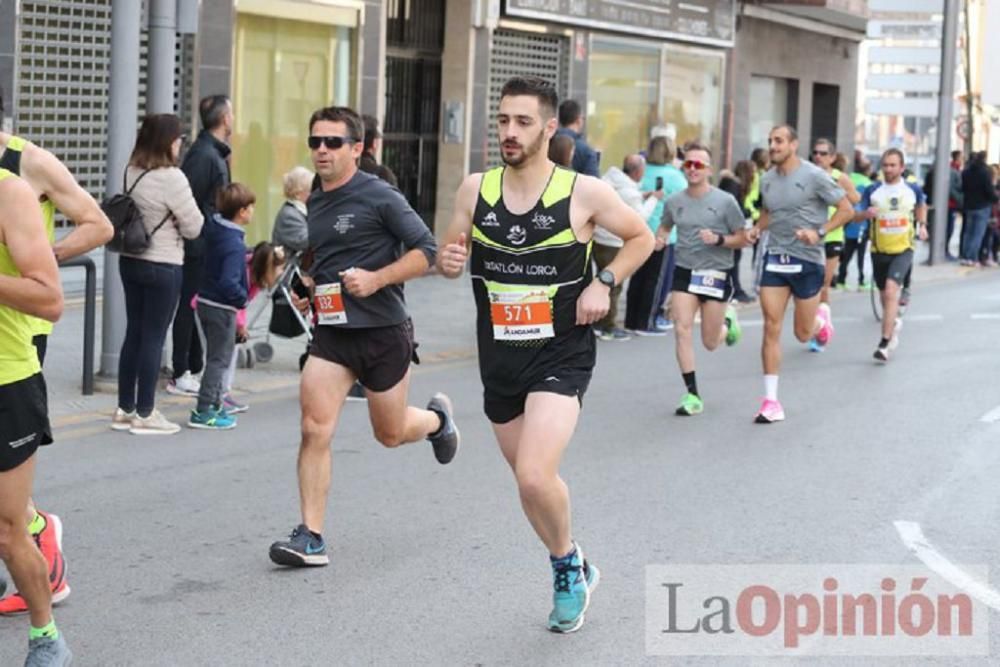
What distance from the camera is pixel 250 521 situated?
316 inches

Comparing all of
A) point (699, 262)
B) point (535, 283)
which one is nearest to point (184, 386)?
point (699, 262)

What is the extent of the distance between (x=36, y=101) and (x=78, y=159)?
76 centimetres

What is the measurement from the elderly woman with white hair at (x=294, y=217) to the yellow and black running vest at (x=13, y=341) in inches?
263

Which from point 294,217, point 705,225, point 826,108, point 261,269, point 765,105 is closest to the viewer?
point 261,269

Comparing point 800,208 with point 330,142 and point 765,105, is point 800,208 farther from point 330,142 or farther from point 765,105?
point 765,105

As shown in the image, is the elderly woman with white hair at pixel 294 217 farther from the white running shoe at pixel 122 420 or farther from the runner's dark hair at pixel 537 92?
the runner's dark hair at pixel 537 92

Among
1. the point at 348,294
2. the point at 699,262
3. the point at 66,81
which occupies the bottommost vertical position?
the point at 699,262

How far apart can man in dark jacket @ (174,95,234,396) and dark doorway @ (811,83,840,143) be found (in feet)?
81.3

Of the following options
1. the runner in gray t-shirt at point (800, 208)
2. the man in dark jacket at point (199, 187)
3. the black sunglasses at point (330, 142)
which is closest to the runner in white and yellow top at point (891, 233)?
the runner in gray t-shirt at point (800, 208)

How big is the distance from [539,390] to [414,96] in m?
16.0

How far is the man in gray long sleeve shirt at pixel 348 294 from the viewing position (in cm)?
720

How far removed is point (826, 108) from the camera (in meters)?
35.0

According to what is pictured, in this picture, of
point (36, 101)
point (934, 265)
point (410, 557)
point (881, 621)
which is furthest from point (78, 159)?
point (934, 265)

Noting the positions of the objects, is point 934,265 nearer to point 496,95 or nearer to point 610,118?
point 610,118
